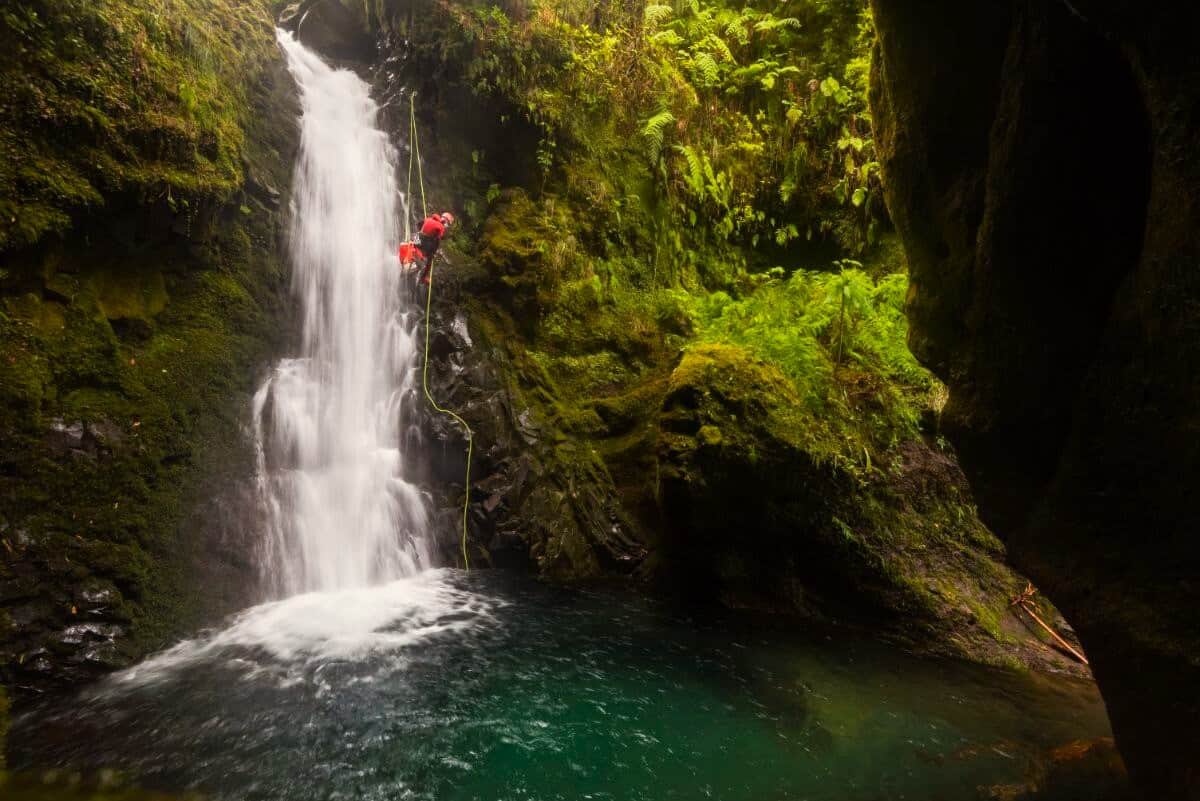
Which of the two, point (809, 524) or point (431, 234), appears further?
point (431, 234)

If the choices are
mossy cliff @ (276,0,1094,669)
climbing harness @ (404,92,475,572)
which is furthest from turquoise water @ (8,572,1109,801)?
climbing harness @ (404,92,475,572)

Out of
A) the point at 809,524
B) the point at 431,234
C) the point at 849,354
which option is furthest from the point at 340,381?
the point at 849,354

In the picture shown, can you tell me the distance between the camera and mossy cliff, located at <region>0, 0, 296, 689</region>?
460 centimetres

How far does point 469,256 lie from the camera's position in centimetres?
945

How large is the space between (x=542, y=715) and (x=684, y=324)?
6619 millimetres

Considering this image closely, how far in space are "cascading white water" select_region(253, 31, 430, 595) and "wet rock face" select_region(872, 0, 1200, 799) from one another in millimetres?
6490

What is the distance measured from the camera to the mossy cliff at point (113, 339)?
460 cm

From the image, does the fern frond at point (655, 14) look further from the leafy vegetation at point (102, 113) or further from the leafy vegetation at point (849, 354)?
the leafy vegetation at point (102, 113)

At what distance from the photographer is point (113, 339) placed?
554 cm

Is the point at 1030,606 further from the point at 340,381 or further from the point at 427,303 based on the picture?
the point at 340,381

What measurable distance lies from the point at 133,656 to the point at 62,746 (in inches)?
45.5

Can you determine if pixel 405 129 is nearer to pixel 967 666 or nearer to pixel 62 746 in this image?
pixel 62 746

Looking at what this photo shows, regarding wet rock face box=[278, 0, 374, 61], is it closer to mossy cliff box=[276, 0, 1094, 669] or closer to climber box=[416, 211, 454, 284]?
mossy cliff box=[276, 0, 1094, 669]

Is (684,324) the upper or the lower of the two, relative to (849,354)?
upper
